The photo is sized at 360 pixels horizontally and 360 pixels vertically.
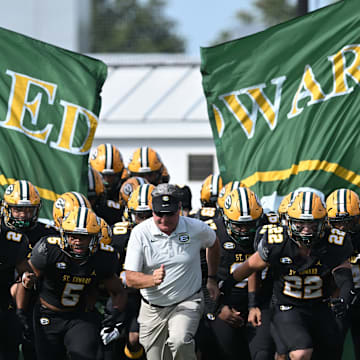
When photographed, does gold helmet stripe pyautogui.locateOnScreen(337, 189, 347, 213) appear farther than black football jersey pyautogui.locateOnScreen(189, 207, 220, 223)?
No

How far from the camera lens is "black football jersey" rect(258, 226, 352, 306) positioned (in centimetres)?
753

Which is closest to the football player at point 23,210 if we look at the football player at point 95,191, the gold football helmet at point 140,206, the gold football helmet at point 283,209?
the gold football helmet at point 140,206

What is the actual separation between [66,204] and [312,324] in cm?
284

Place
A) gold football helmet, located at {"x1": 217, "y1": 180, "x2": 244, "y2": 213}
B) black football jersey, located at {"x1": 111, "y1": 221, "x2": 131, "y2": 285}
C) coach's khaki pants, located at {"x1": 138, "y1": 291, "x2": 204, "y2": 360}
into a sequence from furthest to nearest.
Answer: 1. gold football helmet, located at {"x1": 217, "y1": 180, "x2": 244, "y2": 213}
2. black football jersey, located at {"x1": 111, "y1": 221, "x2": 131, "y2": 285}
3. coach's khaki pants, located at {"x1": 138, "y1": 291, "x2": 204, "y2": 360}

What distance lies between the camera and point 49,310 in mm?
7781

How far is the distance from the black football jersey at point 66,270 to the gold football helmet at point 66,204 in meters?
1.08

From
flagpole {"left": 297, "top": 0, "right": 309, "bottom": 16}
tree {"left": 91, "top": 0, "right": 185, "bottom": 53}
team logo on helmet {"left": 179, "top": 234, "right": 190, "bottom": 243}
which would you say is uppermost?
tree {"left": 91, "top": 0, "right": 185, "bottom": 53}

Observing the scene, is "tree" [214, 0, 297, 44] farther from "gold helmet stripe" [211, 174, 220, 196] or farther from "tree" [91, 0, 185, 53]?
"gold helmet stripe" [211, 174, 220, 196]

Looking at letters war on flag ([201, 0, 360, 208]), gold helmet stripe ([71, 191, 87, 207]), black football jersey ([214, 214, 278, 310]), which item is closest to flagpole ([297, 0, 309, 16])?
letters war on flag ([201, 0, 360, 208])

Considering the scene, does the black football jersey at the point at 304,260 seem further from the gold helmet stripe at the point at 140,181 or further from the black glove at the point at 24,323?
the gold helmet stripe at the point at 140,181

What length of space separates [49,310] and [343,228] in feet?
9.84

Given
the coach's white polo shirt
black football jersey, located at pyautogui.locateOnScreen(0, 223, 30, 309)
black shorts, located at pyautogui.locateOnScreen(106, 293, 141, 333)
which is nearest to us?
the coach's white polo shirt

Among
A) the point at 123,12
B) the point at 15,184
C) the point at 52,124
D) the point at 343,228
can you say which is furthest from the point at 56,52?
the point at 123,12

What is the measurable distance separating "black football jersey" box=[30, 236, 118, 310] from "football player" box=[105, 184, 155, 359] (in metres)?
0.68
